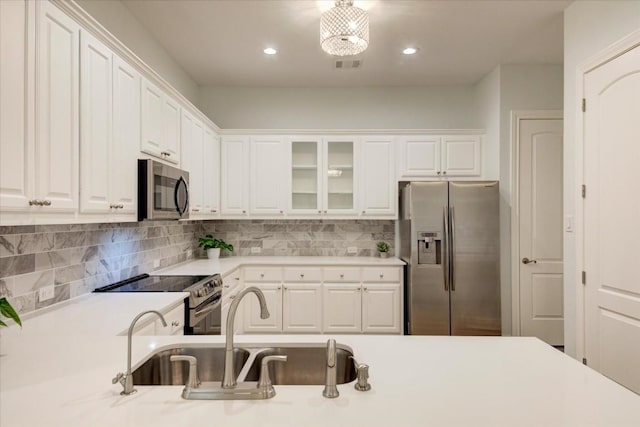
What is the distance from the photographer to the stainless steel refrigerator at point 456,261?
3801mm

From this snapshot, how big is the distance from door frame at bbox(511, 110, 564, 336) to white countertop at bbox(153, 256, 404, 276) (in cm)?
114

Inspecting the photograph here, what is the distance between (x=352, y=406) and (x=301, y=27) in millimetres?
2986

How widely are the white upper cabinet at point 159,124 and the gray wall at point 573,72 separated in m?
2.96

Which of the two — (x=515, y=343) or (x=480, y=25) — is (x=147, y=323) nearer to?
(x=515, y=343)

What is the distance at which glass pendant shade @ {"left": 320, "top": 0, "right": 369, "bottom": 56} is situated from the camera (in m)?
2.47

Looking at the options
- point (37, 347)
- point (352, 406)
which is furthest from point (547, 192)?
point (37, 347)

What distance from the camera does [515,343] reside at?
156 centimetres

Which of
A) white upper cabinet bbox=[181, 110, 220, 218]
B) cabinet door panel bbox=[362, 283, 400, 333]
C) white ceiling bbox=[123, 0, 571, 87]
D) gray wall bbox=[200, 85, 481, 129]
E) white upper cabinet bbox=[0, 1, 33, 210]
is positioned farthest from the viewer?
gray wall bbox=[200, 85, 481, 129]

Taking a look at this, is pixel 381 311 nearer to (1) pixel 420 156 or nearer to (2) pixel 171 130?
(1) pixel 420 156

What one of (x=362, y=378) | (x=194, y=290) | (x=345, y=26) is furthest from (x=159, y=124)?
(x=362, y=378)

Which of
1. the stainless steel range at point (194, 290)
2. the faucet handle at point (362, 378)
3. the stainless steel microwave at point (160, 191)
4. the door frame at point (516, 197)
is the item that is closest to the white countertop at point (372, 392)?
the faucet handle at point (362, 378)

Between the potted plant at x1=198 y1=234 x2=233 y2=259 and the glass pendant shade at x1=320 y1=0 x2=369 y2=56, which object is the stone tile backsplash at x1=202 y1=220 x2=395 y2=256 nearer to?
the potted plant at x1=198 y1=234 x2=233 y2=259

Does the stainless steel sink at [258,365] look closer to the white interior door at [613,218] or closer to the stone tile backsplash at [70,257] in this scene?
the stone tile backsplash at [70,257]

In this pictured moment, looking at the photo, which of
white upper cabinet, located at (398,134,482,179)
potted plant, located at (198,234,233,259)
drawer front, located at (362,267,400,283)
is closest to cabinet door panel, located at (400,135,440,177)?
white upper cabinet, located at (398,134,482,179)
